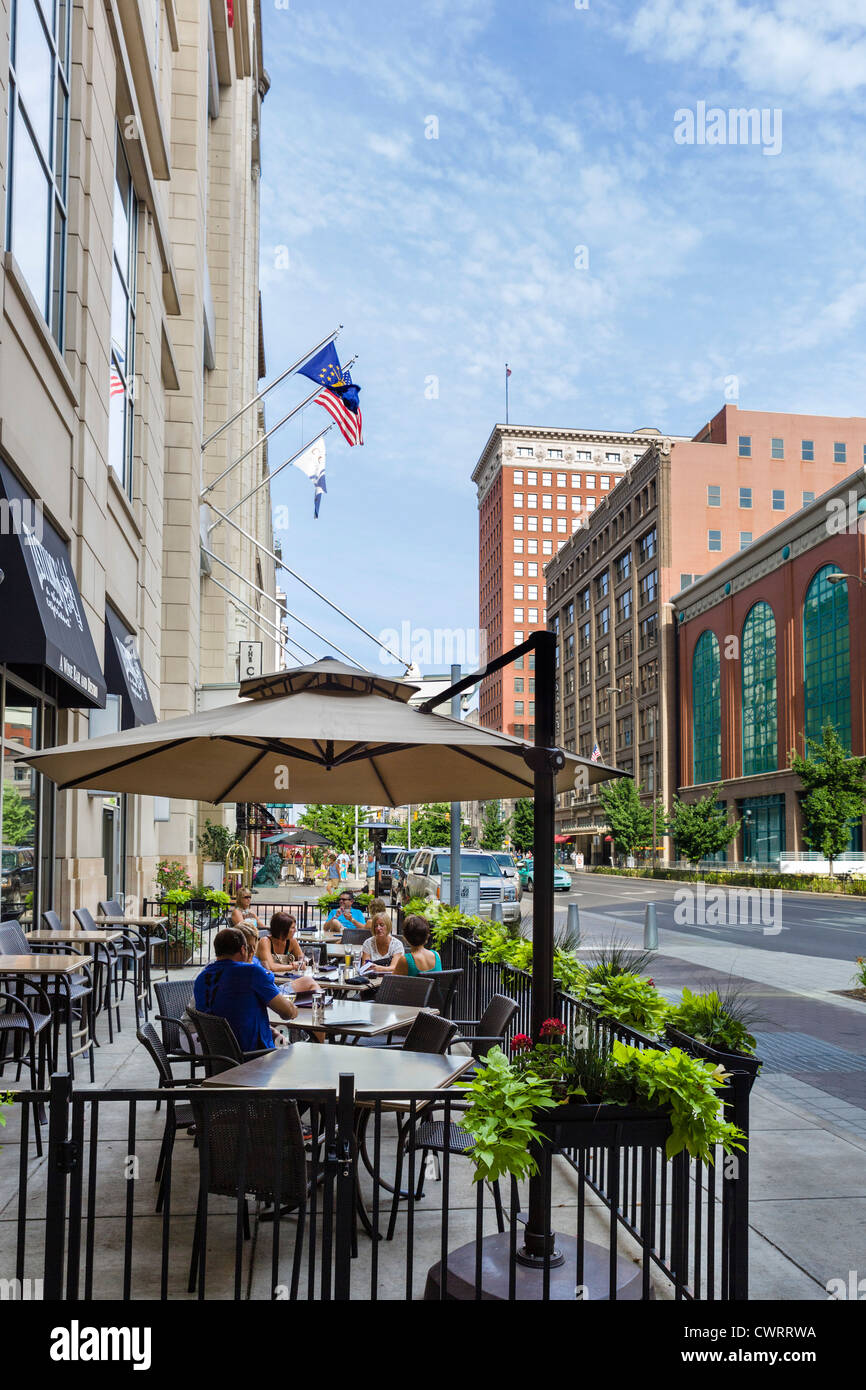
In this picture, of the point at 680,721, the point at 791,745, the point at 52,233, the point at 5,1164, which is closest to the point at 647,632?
the point at 680,721

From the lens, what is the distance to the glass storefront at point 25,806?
11.4m

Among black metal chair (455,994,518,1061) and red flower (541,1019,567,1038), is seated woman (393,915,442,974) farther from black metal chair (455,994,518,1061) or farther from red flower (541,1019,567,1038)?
red flower (541,1019,567,1038)

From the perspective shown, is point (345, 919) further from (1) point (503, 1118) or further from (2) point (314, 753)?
(1) point (503, 1118)

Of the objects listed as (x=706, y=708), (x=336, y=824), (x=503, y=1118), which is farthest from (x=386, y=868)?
(x=706, y=708)

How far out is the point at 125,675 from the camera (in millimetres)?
17594

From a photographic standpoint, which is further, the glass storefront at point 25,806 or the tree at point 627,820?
the tree at point 627,820

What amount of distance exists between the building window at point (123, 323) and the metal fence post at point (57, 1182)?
15.5 meters

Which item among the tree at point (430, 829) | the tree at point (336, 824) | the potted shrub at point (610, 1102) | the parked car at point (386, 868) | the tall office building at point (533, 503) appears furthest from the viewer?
the tall office building at point (533, 503)

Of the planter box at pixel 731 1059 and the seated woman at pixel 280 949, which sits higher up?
the planter box at pixel 731 1059

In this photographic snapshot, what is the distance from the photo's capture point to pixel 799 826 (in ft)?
212

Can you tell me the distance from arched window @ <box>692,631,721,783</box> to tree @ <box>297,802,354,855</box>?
3067cm

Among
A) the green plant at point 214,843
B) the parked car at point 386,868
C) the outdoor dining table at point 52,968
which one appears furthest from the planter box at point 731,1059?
the parked car at point 386,868

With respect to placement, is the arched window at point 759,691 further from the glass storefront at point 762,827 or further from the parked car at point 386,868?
the parked car at point 386,868

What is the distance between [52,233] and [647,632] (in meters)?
84.7
